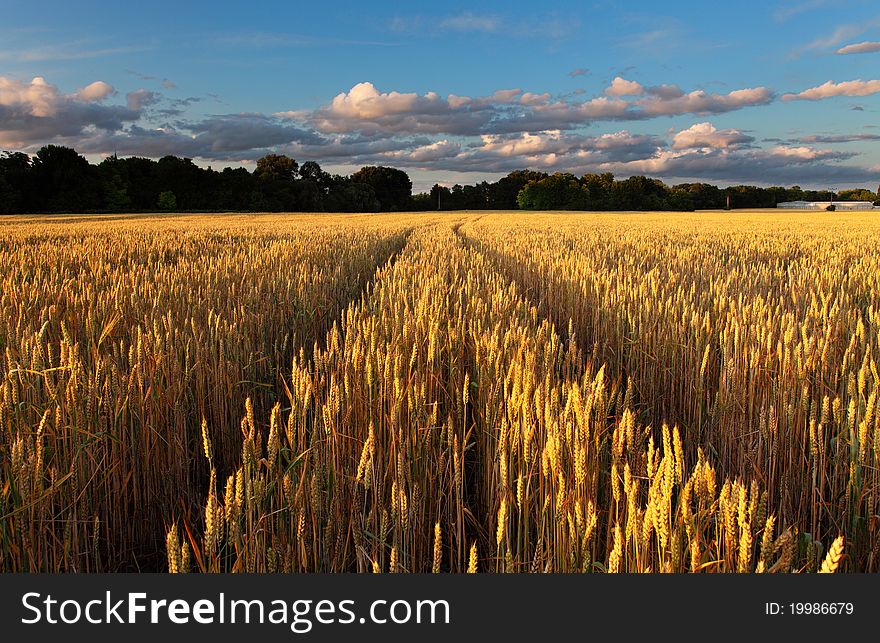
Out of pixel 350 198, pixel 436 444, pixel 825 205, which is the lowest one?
pixel 436 444

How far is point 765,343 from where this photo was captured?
2.72 metres

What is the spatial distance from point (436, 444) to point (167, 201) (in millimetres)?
65760

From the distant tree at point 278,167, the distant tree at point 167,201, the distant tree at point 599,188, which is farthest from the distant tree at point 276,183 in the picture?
the distant tree at point 599,188

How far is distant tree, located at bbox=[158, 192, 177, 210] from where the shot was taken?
60094mm

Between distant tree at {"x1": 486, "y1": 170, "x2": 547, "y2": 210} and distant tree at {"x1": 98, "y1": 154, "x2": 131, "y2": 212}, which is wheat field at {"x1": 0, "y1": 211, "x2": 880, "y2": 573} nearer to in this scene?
distant tree at {"x1": 98, "y1": 154, "x2": 131, "y2": 212}

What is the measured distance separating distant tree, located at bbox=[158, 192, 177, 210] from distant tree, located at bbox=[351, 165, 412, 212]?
99.5ft

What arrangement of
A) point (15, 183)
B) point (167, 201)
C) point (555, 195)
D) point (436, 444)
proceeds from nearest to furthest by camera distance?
point (436, 444), point (15, 183), point (167, 201), point (555, 195)

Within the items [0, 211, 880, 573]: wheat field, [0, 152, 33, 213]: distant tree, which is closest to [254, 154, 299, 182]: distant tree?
[0, 152, 33, 213]: distant tree

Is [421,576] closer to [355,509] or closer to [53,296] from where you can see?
[355,509]

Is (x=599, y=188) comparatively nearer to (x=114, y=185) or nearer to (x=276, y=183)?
(x=276, y=183)

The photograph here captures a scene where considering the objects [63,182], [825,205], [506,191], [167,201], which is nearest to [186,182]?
[167,201]

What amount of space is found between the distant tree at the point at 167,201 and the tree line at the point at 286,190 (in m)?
0.10

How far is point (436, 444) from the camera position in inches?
83.5

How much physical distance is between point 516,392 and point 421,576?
71cm
